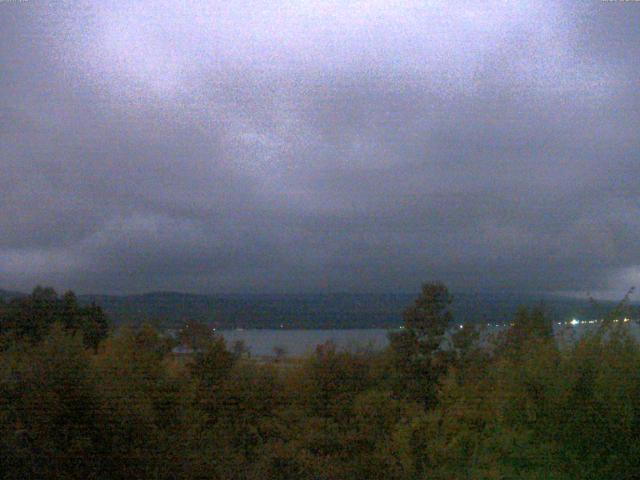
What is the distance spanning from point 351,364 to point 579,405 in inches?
159

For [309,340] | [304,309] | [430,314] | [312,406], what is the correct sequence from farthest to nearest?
1. [304,309]
2. [430,314]
3. [309,340]
4. [312,406]

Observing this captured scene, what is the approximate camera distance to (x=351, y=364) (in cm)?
1202

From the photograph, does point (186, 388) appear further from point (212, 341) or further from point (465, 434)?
point (465, 434)

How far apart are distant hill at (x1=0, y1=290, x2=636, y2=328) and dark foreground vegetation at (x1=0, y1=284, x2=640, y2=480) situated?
565mm

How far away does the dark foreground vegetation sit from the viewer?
880 centimetres

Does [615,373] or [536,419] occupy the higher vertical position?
[615,373]

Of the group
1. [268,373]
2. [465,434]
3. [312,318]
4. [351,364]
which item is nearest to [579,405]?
[465,434]

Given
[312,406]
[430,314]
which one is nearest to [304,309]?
[430,314]

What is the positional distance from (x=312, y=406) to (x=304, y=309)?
520cm

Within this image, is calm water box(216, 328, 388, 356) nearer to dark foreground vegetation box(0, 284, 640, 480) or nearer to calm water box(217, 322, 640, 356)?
calm water box(217, 322, 640, 356)

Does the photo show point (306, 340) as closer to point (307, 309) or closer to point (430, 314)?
point (430, 314)

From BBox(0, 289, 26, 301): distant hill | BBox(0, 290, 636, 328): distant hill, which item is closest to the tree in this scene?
BBox(0, 290, 636, 328): distant hill

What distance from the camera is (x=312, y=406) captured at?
1166 cm

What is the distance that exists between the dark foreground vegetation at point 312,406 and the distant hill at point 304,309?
22.3 inches
